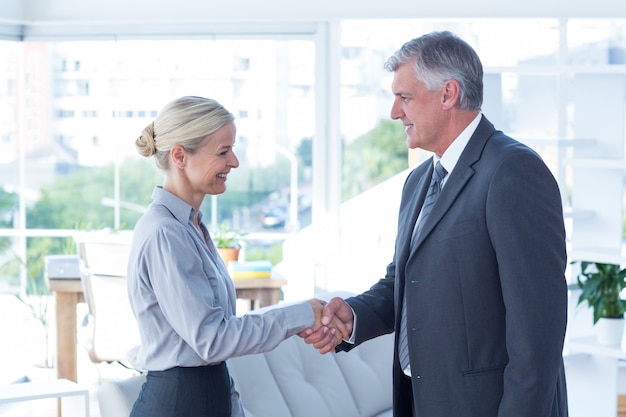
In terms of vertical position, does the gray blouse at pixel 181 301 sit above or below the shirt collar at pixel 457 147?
below

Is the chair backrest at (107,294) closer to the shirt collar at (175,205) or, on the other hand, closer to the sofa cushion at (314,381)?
the sofa cushion at (314,381)

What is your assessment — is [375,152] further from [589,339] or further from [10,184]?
[10,184]

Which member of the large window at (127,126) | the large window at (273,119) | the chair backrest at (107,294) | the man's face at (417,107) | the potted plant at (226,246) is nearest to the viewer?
the man's face at (417,107)

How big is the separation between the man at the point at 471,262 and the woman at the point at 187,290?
42 cm

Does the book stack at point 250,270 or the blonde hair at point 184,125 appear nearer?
the blonde hair at point 184,125

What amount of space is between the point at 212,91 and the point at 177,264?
4.03m

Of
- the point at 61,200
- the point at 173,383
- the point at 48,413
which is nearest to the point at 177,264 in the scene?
the point at 173,383

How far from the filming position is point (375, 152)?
6.12 meters

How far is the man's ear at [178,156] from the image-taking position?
7.90ft

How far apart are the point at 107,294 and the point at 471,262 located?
3316 mm

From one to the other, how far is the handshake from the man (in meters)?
0.41

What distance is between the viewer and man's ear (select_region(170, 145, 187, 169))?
241 centimetres

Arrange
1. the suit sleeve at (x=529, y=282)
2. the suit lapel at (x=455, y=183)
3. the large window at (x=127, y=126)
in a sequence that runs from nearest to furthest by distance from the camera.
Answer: the suit sleeve at (x=529, y=282)
the suit lapel at (x=455, y=183)
the large window at (x=127, y=126)

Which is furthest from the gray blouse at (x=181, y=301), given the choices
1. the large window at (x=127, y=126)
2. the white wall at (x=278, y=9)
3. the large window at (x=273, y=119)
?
the large window at (x=127, y=126)
